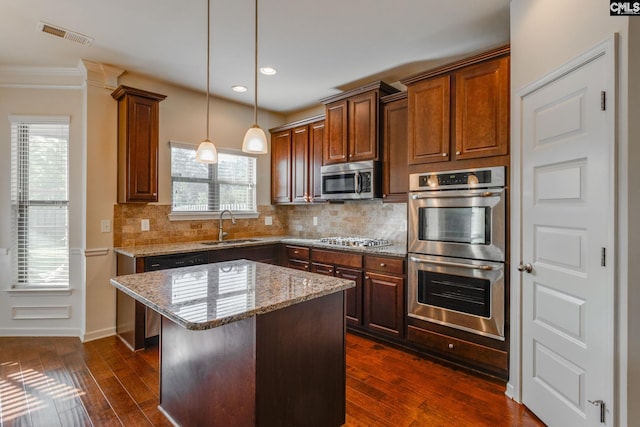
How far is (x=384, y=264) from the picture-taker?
3176 millimetres

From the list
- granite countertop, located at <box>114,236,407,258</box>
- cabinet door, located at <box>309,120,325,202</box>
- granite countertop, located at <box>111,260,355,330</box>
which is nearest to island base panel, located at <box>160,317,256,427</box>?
granite countertop, located at <box>111,260,355,330</box>

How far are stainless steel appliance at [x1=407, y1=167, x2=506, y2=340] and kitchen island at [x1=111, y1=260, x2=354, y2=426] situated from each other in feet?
4.02

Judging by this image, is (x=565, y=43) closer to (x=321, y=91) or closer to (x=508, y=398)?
(x=508, y=398)

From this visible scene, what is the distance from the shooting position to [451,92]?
274cm

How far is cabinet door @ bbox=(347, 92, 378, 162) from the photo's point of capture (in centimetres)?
346

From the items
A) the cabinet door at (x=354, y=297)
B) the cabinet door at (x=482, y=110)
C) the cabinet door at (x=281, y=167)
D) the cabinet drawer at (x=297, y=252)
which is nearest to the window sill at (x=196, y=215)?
the cabinet door at (x=281, y=167)

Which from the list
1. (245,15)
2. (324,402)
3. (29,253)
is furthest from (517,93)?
(29,253)

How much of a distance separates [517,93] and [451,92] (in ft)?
1.88

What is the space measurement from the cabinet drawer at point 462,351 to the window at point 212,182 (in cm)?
278

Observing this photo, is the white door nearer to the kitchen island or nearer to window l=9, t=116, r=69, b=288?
the kitchen island

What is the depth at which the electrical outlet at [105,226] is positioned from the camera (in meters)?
3.38

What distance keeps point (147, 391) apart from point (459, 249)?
2558mm

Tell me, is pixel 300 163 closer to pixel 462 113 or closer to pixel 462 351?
pixel 462 113

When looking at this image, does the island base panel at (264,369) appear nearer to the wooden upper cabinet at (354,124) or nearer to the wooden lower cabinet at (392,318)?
the wooden lower cabinet at (392,318)
